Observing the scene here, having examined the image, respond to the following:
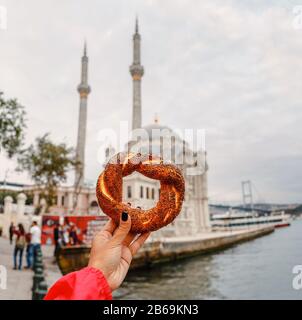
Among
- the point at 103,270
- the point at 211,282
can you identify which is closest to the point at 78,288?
the point at 103,270

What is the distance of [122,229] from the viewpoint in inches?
65.4

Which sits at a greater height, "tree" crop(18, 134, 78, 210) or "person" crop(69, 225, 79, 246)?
"tree" crop(18, 134, 78, 210)

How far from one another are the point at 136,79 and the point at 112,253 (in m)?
47.5

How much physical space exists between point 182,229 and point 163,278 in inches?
918

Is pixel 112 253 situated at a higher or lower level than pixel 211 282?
higher

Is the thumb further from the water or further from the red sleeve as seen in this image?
the water

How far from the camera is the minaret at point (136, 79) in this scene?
4523 cm

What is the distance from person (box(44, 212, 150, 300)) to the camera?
132 cm

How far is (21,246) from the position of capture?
370 inches

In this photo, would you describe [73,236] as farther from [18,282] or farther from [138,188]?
[138,188]

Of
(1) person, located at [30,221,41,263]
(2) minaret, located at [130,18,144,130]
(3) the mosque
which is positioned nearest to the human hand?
(1) person, located at [30,221,41,263]

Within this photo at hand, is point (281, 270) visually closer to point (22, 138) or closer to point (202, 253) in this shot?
point (202, 253)
